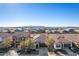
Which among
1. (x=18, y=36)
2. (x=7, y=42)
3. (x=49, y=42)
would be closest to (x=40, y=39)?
(x=49, y=42)

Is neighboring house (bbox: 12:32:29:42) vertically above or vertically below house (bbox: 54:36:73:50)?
above

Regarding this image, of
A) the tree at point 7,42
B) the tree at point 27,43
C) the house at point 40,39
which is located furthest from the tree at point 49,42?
the tree at point 7,42

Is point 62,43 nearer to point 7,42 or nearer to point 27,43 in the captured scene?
point 27,43

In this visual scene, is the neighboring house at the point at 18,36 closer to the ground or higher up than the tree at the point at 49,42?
higher up

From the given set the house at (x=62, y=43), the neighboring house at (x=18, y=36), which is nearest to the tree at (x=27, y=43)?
the neighboring house at (x=18, y=36)

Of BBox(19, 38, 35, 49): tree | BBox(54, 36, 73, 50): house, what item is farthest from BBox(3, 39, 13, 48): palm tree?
BBox(54, 36, 73, 50): house

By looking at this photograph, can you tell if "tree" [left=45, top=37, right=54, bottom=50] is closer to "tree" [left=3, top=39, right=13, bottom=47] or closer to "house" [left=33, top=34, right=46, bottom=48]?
"house" [left=33, top=34, right=46, bottom=48]

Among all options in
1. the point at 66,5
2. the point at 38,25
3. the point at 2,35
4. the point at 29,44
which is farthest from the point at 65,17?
the point at 2,35

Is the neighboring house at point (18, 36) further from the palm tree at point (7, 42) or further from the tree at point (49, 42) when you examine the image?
the tree at point (49, 42)
